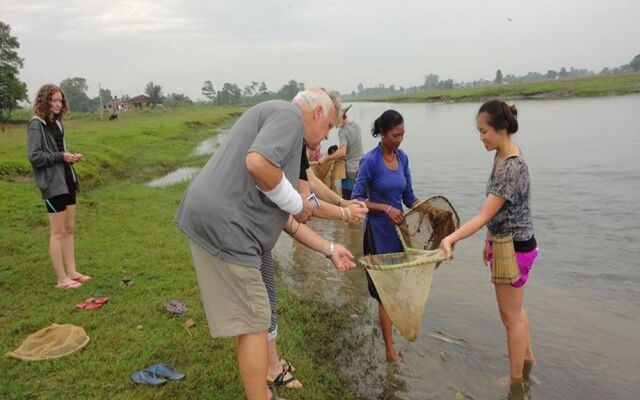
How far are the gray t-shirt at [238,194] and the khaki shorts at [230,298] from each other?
83mm

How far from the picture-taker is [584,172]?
13102 millimetres

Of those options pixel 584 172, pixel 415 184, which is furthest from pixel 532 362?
pixel 584 172

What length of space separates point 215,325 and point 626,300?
15.9ft

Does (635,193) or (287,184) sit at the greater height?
(287,184)

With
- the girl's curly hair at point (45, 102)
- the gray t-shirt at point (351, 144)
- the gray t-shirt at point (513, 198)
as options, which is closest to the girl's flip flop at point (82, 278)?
the girl's curly hair at point (45, 102)

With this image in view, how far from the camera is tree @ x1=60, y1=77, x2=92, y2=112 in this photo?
296 feet

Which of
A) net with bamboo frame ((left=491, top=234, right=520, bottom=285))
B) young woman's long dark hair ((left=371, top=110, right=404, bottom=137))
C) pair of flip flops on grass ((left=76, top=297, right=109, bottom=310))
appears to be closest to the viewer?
net with bamboo frame ((left=491, top=234, right=520, bottom=285))

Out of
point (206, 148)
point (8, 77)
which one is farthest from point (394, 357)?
point (8, 77)

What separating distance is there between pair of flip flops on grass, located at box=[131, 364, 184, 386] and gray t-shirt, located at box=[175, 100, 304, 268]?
4.52 ft

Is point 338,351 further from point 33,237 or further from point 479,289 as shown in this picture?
point 33,237

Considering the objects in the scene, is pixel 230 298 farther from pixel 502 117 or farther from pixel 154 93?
pixel 154 93

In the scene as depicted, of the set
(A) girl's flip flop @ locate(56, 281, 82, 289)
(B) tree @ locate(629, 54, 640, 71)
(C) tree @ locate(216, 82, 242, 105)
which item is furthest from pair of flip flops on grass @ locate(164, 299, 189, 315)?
(B) tree @ locate(629, 54, 640, 71)

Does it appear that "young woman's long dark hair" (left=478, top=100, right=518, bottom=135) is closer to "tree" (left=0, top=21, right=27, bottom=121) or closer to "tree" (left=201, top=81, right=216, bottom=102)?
"tree" (left=0, top=21, right=27, bottom=121)

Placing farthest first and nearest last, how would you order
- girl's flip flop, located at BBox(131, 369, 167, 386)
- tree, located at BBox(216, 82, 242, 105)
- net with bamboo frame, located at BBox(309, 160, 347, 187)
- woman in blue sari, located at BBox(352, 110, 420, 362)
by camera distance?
1. tree, located at BBox(216, 82, 242, 105)
2. net with bamboo frame, located at BBox(309, 160, 347, 187)
3. woman in blue sari, located at BBox(352, 110, 420, 362)
4. girl's flip flop, located at BBox(131, 369, 167, 386)
